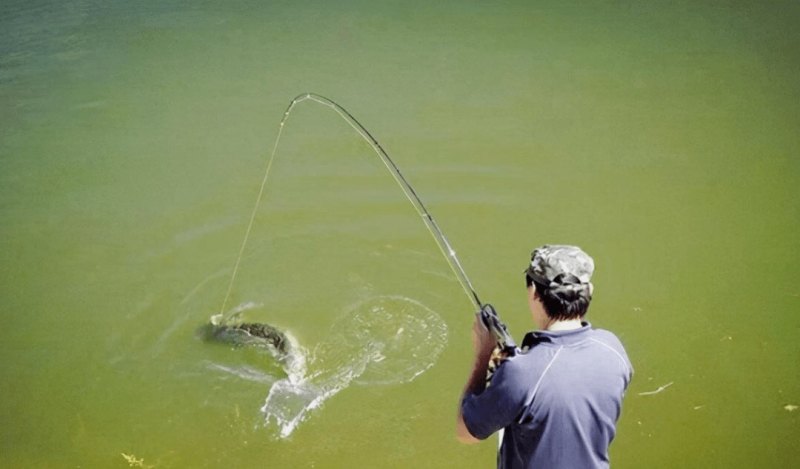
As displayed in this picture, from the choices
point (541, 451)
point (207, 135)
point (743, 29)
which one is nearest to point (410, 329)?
point (541, 451)

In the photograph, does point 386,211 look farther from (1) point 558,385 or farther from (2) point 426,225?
(1) point 558,385

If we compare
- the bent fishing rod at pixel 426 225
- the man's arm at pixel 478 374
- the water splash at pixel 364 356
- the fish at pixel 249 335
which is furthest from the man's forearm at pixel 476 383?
the fish at pixel 249 335

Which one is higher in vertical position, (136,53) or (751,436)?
(136,53)

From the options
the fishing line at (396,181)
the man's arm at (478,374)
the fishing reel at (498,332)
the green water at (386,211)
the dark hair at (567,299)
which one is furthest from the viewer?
the fishing line at (396,181)

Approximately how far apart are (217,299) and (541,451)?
13.0 ft

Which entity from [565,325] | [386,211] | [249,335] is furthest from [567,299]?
[386,211]

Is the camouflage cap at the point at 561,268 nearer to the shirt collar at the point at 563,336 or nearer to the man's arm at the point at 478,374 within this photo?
the shirt collar at the point at 563,336

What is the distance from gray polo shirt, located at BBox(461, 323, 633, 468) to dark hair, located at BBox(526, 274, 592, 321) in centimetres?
7

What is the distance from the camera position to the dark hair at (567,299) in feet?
7.02

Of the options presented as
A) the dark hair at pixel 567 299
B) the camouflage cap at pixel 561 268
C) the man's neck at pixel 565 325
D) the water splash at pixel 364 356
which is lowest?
the water splash at pixel 364 356

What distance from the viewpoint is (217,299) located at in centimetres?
543

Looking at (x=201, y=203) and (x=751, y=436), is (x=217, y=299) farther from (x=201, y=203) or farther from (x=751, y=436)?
(x=751, y=436)

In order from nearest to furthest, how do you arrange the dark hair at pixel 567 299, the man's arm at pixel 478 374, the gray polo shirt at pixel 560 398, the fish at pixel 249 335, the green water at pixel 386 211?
the gray polo shirt at pixel 560 398
the dark hair at pixel 567 299
the man's arm at pixel 478 374
the green water at pixel 386 211
the fish at pixel 249 335

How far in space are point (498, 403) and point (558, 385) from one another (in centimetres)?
21
